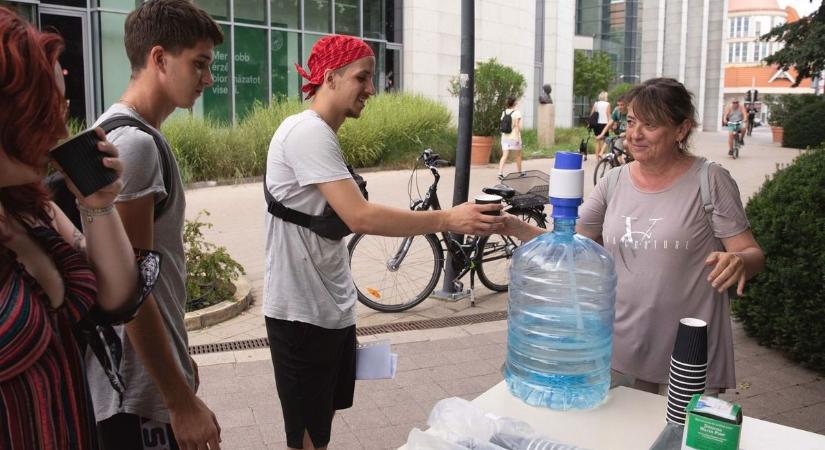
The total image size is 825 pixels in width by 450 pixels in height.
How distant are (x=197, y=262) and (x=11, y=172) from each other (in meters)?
5.23

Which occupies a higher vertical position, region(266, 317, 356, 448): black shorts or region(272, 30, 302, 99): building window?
region(272, 30, 302, 99): building window

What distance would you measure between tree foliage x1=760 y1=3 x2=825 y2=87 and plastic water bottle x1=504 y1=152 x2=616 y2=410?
10216mm

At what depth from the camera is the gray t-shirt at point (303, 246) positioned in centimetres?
268

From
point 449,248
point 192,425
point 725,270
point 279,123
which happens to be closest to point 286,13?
point 279,123

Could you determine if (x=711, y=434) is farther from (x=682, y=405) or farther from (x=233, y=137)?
(x=233, y=137)

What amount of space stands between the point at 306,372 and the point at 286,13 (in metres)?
20.7

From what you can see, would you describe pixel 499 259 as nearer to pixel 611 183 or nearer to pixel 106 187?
pixel 611 183

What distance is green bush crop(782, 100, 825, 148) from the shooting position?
Result: 2723 centimetres

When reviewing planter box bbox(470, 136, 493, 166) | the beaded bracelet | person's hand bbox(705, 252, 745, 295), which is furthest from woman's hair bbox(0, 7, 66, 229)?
planter box bbox(470, 136, 493, 166)

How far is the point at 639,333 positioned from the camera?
279 centimetres

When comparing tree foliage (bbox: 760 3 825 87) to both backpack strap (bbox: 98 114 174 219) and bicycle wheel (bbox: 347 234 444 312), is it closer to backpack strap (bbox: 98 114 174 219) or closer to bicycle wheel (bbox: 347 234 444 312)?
bicycle wheel (bbox: 347 234 444 312)

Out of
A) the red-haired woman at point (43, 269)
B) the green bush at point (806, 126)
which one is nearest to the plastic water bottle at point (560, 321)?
the red-haired woman at point (43, 269)

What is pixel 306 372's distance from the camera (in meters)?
2.87

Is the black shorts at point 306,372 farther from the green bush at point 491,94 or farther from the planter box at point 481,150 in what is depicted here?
the green bush at point 491,94
